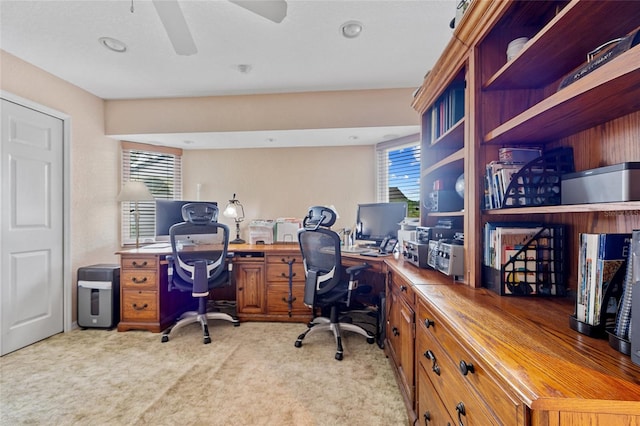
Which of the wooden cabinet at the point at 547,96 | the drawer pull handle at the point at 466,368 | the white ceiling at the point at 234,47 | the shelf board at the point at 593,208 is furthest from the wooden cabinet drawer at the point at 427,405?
the white ceiling at the point at 234,47

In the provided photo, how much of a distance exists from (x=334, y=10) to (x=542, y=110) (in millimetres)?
1458

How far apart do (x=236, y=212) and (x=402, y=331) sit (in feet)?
8.39

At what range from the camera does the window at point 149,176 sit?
3.39 meters

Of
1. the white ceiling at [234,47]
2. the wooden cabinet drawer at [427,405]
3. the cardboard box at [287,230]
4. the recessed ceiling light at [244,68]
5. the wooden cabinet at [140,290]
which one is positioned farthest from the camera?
the cardboard box at [287,230]

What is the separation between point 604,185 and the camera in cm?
78

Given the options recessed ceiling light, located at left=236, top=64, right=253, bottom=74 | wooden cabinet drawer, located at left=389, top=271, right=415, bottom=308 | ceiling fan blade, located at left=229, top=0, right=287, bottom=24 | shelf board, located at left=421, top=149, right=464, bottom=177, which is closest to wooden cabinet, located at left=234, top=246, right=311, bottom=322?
wooden cabinet drawer, located at left=389, top=271, right=415, bottom=308

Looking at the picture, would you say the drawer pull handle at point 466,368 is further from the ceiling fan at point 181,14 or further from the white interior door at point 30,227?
the white interior door at point 30,227

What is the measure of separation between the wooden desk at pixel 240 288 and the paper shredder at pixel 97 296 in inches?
4.4

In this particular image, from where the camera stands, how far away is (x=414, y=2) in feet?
5.57

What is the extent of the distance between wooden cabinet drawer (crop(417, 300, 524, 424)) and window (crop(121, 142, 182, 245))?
3519mm

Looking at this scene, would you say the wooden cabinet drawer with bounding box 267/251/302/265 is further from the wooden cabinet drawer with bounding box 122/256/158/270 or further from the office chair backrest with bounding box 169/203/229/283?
the wooden cabinet drawer with bounding box 122/256/158/270

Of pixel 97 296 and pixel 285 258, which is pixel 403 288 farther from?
pixel 97 296

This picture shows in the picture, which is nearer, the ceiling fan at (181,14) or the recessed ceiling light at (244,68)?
the ceiling fan at (181,14)

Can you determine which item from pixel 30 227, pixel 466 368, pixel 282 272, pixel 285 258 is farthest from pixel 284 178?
pixel 466 368
